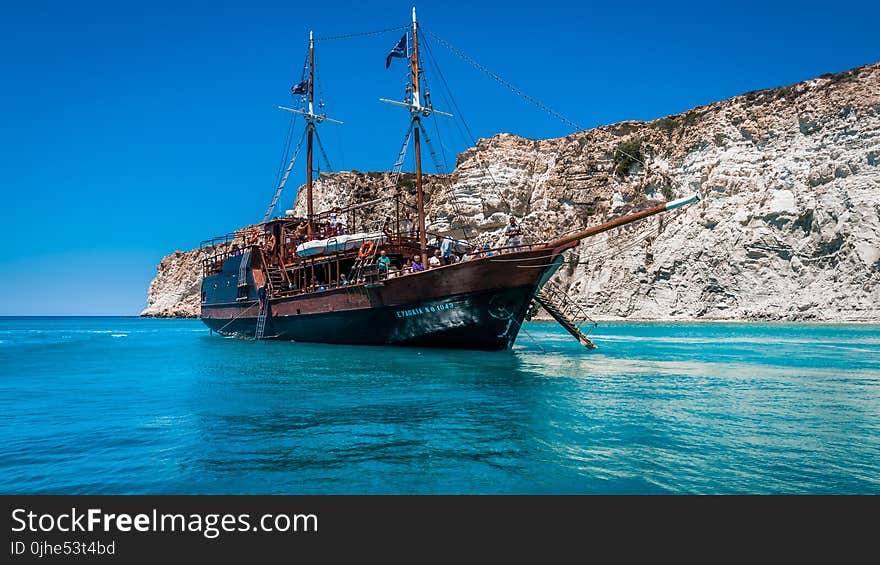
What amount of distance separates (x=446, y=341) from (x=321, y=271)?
998cm

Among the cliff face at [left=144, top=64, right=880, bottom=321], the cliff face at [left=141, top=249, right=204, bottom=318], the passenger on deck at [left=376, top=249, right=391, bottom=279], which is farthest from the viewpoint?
the cliff face at [left=141, top=249, right=204, bottom=318]

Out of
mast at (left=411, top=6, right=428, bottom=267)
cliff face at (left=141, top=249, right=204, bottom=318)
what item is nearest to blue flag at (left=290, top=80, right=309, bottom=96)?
mast at (left=411, top=6, right=428, bottom=267)

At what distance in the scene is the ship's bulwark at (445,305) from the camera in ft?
70.4

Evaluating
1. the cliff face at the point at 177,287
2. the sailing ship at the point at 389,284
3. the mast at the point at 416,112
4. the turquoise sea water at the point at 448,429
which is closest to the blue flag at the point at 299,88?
the sailing ship at the point at 389,284

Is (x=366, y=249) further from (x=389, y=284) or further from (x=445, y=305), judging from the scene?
(x=445, y=305)

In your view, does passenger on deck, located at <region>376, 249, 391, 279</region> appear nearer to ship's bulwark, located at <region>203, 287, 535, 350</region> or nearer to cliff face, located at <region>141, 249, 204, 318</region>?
ship's bulwark, located at <region>203, 287, 535, 350</region>

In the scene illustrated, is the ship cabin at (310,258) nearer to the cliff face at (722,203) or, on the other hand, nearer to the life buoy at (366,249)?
the life buoy at (366,249)

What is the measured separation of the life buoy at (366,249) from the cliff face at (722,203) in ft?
51.7

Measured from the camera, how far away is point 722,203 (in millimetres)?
56531

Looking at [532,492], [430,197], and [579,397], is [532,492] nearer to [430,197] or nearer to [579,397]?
[579,397]

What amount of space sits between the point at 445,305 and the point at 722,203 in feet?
145

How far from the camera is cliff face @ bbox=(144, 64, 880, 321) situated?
1932 inches

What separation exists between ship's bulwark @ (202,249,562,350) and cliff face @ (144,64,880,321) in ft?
55.8

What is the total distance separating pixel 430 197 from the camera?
87.4 metres
